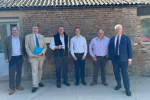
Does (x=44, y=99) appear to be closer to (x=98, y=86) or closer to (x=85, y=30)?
(x=98, y=86)

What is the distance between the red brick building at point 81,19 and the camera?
518 centimetres

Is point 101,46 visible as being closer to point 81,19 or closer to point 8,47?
point 81,19

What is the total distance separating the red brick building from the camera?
5.18 meters

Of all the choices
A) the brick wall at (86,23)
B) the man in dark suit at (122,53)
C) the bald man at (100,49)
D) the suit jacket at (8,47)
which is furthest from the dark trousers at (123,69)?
the suit jacket at (8,47)

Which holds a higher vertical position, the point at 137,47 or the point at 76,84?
the point at 137,47

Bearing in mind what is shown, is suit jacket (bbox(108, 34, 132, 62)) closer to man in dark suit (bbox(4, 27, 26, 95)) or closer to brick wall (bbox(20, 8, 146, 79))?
brick wall (bbox(20, 8, 146, 79))

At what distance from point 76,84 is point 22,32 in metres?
3.03

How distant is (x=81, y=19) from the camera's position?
534cm

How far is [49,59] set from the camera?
5406mm

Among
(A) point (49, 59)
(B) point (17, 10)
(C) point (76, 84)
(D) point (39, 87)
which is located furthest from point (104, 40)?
(B) point (17, 10)

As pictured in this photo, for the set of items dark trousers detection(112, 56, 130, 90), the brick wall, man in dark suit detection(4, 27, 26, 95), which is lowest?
dark trousers detection(112, 56, 130, 90)

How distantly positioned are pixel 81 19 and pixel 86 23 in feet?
0.88

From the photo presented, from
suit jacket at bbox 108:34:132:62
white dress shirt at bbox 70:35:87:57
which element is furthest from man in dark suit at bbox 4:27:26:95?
suit jacket at bbox 108:34:132:62

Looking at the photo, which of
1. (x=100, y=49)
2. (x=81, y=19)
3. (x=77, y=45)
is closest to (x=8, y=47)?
(x=77, y=45)
